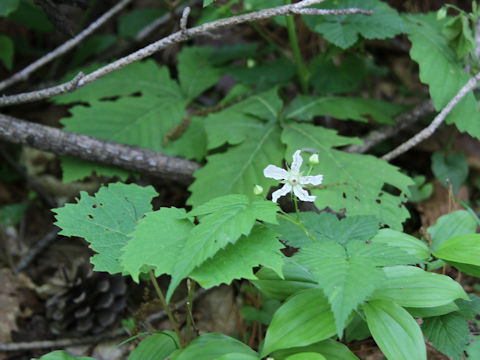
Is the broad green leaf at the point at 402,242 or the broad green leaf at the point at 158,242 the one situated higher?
the broad green leaf at the point at 158,242

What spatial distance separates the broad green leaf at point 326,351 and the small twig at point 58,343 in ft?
3.74

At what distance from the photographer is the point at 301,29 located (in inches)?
136

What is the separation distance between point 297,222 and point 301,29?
7.92 ft

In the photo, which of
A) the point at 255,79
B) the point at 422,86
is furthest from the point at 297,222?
the point at 422,86

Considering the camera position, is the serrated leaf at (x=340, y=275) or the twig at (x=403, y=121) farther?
the twig at (x=403, y=121)

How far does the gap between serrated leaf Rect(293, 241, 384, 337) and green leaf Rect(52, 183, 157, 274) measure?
0.63 m

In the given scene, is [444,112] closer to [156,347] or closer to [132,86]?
[156,347]

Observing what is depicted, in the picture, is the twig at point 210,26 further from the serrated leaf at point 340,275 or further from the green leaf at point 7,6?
the serrated leaf at point 340,275

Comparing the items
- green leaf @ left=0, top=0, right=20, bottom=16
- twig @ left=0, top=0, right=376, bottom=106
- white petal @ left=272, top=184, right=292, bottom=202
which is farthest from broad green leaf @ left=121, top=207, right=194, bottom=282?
green leaf @ left=0, top=0, right=20, bottom=16

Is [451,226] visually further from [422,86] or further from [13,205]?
[13,205]

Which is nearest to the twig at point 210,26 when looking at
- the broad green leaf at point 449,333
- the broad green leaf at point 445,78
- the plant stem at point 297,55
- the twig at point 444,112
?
the plant stem at point 297,55

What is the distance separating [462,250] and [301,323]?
2.14 ft

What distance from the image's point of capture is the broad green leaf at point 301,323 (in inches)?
51.4

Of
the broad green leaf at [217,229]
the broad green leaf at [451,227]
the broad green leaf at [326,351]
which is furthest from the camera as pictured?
the broad green leaf at [451,227]
